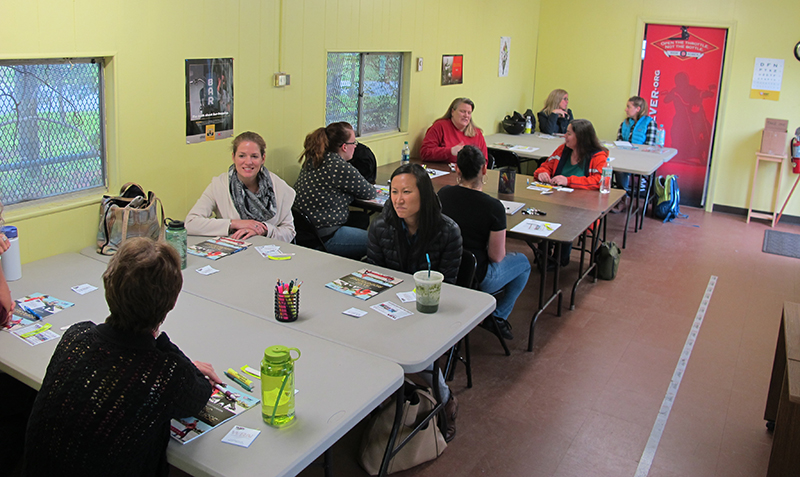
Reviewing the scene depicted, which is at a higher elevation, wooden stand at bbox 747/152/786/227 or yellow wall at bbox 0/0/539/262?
yellow wall at bbox 0/0/539/262

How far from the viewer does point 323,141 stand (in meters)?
4.67

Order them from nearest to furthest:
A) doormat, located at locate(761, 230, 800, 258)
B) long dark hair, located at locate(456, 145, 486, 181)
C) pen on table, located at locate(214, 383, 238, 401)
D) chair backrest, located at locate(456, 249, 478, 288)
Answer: pen on table, located at locate(214, 383, 238, 401) → chair backrest, located at locate(456, 249, 478, 288) → long dark hair, located at locate(456, 145, 486, 181) → doormat, located at locate(761, 230, 800, 258)

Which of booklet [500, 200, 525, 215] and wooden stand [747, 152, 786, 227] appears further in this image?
wooden stand [747, 152, 786, 227]

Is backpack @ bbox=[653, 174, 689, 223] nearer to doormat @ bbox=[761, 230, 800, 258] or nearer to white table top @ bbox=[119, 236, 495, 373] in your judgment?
doormat @ bbox=[761, 230, 800, 258]

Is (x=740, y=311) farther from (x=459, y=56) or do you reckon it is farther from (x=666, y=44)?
(x=666, y=44)

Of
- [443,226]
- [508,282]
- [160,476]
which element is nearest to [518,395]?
[508,282]

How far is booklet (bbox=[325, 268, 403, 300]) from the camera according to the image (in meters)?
3.09

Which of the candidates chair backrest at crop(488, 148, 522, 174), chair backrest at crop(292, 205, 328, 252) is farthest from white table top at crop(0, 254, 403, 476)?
chair backrest at crop(488, 148, 522, 174)

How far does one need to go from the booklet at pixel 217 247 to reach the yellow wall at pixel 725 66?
249 inches

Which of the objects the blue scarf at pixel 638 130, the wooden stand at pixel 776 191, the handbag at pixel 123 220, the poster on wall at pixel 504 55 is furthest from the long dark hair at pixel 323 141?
the wooden stand at pixel 776 191

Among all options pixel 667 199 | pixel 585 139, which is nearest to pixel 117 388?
pixel 585 139

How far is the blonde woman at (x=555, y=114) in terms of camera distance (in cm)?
838

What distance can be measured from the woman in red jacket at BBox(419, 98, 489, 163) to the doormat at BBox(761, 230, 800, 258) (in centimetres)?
303

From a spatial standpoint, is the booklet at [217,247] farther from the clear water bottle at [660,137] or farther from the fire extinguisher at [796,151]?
the fire extinguisher at [796,151]
